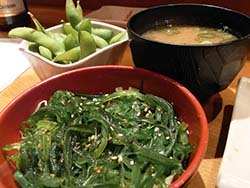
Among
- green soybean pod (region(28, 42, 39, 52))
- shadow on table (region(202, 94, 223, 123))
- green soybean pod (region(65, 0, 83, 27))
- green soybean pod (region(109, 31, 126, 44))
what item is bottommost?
shadow on table (region(202, 94, 223, 123))

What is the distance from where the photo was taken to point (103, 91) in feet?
2.89

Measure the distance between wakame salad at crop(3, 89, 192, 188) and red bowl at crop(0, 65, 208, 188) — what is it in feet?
0.07

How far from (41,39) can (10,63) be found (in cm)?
32

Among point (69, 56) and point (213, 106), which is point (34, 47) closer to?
point (69, 56)

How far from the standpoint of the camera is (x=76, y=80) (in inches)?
33.6

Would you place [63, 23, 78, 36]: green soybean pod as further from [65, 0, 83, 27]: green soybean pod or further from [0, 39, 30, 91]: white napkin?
[0, 39, 30, 91]: white napkin

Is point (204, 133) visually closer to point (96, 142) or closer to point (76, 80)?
point (96, 142)

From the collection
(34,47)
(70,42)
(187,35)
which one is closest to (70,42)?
(70,42)

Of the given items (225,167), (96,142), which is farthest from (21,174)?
(225,167)

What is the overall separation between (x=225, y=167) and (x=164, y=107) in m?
0.17

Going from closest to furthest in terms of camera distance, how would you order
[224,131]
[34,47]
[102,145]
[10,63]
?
[102,145], [224,131], [34,47], [10,63]

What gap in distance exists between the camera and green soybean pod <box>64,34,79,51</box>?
0.94 meters

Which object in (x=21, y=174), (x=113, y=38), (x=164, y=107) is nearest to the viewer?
(x=21, y=174)

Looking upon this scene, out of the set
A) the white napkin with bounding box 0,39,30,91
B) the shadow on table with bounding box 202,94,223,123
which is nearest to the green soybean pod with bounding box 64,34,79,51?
the white napkin with bounding box 0,39,30,91
